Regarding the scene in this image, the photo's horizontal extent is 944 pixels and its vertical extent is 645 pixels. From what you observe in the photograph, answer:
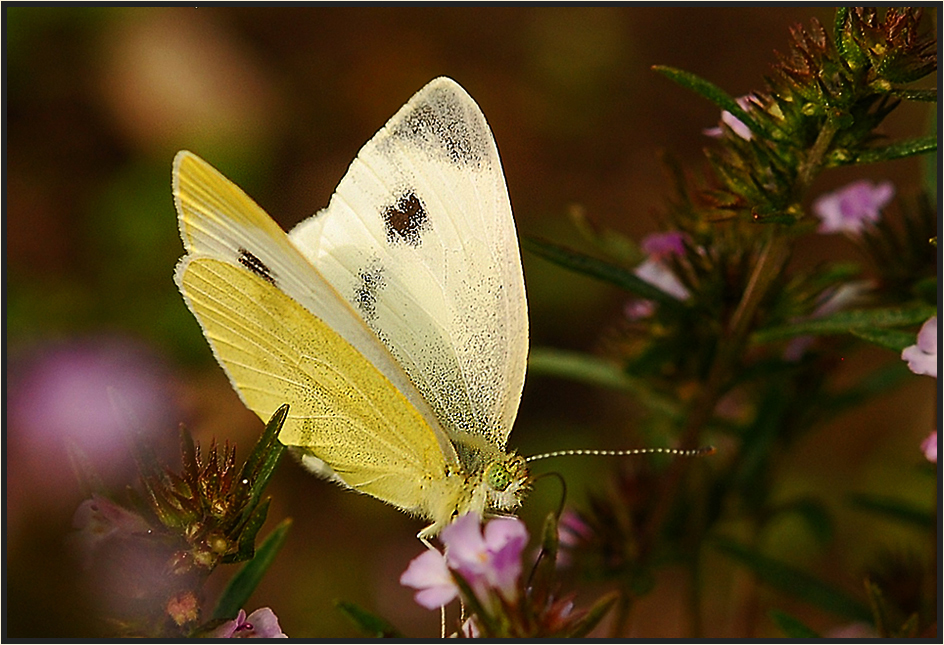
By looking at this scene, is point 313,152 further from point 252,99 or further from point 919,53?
point 919,53

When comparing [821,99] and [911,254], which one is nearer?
[821,99]

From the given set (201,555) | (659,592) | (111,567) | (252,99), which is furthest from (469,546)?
(252,99)

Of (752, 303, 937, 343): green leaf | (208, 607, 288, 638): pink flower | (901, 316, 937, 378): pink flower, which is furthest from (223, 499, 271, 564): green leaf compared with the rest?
(901, 316, 937, 378): pink flower

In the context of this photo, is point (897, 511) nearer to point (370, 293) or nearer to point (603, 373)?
point (603, 373)

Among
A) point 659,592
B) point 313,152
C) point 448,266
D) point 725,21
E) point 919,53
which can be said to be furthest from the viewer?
point 725,21

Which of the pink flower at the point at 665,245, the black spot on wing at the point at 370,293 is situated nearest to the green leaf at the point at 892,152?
the pink flower at the point at 665,245

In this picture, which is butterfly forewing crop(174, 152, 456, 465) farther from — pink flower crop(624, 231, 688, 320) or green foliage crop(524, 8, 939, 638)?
pink flower crop(624, 231, 688, 320)
